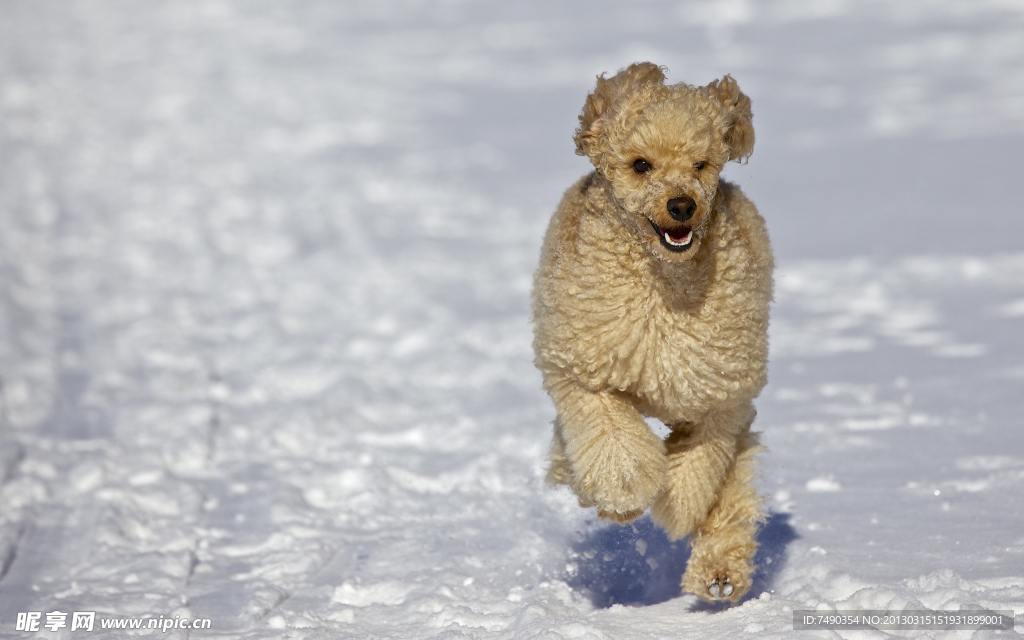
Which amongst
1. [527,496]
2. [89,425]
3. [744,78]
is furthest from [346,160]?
[527,496]

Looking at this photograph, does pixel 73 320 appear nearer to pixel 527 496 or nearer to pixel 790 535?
pixel 527 496

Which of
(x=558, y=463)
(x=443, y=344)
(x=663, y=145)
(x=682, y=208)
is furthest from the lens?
(x=443, y=344)

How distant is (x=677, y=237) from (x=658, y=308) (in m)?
0.30

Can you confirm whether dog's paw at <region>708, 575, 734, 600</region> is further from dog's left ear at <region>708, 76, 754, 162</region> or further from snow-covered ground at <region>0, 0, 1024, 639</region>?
dog's left ear at <region>708, 76, 754, 162</region>

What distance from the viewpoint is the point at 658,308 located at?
384 cm

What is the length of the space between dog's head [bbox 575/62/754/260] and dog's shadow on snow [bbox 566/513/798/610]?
60.1 inches

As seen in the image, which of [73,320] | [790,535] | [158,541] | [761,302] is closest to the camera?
[761,302]

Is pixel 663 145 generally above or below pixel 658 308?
above

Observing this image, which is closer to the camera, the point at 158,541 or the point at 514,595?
the point at 514,595

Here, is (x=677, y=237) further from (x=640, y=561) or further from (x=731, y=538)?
(x=640, y=561)

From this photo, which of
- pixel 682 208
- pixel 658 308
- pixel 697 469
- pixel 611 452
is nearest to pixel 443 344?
pixel 697 469

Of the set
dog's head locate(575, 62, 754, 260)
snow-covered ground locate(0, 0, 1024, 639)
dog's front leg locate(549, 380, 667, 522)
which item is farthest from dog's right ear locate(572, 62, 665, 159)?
snow-covered ground locate(0, 0, 1024, 639)

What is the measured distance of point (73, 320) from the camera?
810 cm

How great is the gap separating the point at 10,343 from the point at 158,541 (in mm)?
3150
